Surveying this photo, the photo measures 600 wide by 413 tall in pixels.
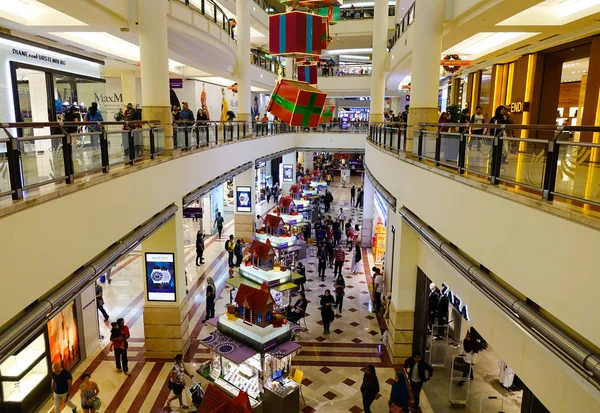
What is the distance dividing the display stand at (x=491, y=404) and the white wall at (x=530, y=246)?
4.72 meters

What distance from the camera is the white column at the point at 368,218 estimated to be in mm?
Answer: 20609

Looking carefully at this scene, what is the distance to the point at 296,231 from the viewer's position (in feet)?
60.1

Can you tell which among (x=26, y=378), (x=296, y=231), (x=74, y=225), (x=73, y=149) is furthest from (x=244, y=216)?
(x=74, y=225)

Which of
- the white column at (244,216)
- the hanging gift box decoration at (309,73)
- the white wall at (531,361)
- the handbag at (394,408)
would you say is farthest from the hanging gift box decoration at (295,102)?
the white column at (244,216)

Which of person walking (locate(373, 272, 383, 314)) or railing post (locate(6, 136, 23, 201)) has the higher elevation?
railing post (locate(6, 136, 23, 201))

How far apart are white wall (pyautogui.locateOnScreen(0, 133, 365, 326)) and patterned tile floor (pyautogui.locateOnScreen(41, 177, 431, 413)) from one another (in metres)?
3.85

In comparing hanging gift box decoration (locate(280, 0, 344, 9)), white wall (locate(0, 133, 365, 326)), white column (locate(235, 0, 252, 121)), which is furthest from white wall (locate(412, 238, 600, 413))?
white column (locate(235, 0, 252, 121))

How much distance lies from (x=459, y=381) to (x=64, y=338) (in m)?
8.64

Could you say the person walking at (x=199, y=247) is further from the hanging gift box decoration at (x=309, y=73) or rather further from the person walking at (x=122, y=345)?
the hanging gift box decoration at (x=309, y=73)

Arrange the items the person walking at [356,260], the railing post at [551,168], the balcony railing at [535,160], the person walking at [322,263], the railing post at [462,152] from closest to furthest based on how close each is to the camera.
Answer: the balcony railing at [535,160] < the railing post at [551,168] < the railing post at [462,152] < the person walking at [322,263] < the person walking at [356,260]

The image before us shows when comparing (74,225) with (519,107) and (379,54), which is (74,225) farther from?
(379,54)

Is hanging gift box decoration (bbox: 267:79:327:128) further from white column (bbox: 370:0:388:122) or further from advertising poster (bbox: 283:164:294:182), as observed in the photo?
advertising poster (bbox: 283:164:294:182)

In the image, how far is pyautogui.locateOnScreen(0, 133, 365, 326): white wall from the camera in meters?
3.96

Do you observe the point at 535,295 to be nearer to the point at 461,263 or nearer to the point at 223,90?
the point at 461,263
